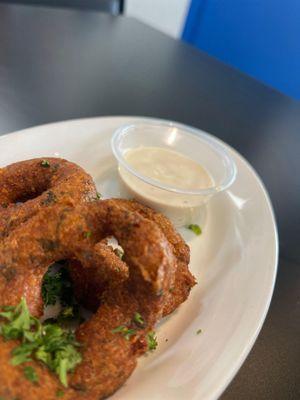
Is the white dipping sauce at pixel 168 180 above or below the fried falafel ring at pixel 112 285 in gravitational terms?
below

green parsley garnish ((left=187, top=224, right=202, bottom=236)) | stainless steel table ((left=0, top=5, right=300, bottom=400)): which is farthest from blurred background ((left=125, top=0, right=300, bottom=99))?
green parsley garnish ((left=187, top=224, right=202, bottom=236))

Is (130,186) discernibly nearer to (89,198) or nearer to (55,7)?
(89,198)

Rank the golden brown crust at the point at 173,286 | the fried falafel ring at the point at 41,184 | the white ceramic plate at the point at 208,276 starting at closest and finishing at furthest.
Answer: the white ceramic plate at the point at 208,276
the golden brown crust at the point at 173,286
the fried falafel ring at the point at 41,184

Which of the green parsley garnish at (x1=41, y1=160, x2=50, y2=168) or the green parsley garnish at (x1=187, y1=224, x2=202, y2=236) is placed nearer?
the green parsley garnish at (x1=41, y1=160, x2=50, y2=168)

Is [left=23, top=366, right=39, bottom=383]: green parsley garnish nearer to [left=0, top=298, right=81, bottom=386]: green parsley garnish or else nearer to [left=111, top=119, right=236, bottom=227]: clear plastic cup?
[left=0, top=298, right=81, bottom=386]: green parsley garnish

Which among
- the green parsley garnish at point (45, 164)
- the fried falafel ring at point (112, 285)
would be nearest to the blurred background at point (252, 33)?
the green parsley garnish at point (45, 164)

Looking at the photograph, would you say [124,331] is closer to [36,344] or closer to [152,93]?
[36,344]

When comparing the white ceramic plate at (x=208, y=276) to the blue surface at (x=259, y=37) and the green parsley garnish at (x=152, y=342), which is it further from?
the blue surface at (x=259, y=37)

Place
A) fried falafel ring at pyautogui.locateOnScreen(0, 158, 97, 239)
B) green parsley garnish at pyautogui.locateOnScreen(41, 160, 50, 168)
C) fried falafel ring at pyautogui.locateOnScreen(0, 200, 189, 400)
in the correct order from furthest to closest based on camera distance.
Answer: green parsley garnish at pyautogui.locateOnScreen(41, 160, 50, 168), fried falafel ring at pyautogui.locateOnScreen(0, 158, 97, 239), fried falafel ring at pyautogui.locateOnScreen(0, 200, 189, 400)
